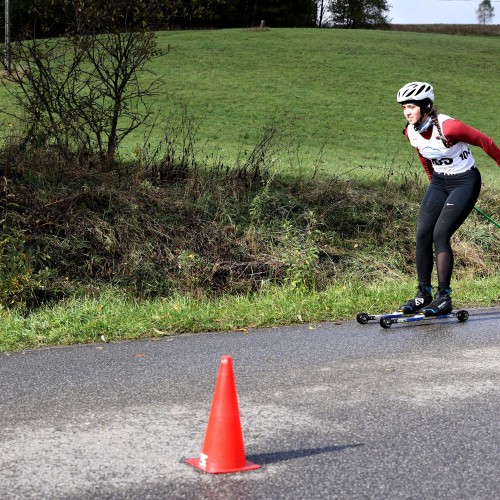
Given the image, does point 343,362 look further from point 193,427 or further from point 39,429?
point 39,429

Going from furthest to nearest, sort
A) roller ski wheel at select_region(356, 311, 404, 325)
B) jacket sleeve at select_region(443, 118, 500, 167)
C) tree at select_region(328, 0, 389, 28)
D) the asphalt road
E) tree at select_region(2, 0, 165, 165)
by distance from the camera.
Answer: tree at select_region(328, 0, 389, 28) → tree at select_region(2, 0, 165, 165) → roller ski wheel at select_region(356, 311, 404, 325) → jacket sleeve at select_region(443, 118, 500, 167) → the asphalt road

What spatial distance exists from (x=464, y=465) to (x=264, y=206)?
857 cm

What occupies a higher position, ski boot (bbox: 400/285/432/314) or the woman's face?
the woman's face

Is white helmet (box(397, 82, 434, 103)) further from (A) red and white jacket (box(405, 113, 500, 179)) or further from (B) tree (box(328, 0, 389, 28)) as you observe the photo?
(B) tree (box(328, 0, 389, 28))

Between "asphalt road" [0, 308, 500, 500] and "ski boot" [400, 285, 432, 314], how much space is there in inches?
17.8

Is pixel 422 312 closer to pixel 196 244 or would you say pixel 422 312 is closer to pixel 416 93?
pixel 416 93

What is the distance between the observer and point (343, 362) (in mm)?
6789

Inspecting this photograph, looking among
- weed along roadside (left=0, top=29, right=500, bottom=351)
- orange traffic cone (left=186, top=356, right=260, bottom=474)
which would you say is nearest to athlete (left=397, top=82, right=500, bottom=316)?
weed along roadside (left=0, top=29, right=500, bottom=351)

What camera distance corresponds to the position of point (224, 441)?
439 centimetres

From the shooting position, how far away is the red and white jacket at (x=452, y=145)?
8.04 metres

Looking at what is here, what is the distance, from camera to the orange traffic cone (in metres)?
4.38

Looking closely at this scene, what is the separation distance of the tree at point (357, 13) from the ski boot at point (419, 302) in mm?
94673

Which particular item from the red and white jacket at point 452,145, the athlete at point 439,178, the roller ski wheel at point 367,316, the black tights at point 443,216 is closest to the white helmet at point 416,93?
the athlete at point 439,178

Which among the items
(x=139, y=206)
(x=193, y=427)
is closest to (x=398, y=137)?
(x=139, y=206)
